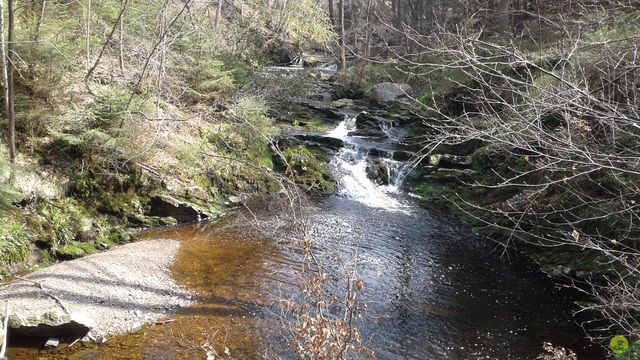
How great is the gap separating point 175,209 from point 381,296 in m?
5.05

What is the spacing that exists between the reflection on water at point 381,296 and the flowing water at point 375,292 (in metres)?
0.02

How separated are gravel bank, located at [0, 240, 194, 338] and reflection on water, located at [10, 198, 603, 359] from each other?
289 millimetres

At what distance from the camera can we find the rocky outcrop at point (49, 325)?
524cm

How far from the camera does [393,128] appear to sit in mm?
18359

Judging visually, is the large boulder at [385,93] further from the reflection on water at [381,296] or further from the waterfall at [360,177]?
the reflection on water at [381,296]

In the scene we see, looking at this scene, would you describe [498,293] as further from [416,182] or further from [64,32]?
[64,32]

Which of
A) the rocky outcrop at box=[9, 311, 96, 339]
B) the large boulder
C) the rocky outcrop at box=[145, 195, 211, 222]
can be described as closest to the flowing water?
the rocky outcrop at box=[9, 311, 96, 339]

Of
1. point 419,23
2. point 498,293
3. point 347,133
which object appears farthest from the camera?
point 419,23

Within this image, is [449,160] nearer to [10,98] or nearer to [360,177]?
[360,177]

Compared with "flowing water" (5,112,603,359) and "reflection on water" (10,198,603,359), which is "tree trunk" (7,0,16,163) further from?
"flowing water" (5,112,603,359)

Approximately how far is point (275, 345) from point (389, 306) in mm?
2142

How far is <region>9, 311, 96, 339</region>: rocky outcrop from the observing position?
5242mm

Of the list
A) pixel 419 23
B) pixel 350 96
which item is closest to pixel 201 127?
pixel 350 96

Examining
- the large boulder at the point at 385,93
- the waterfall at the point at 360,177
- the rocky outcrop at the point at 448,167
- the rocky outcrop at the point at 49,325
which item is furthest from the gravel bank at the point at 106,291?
the large boulder at the point at 385,93
